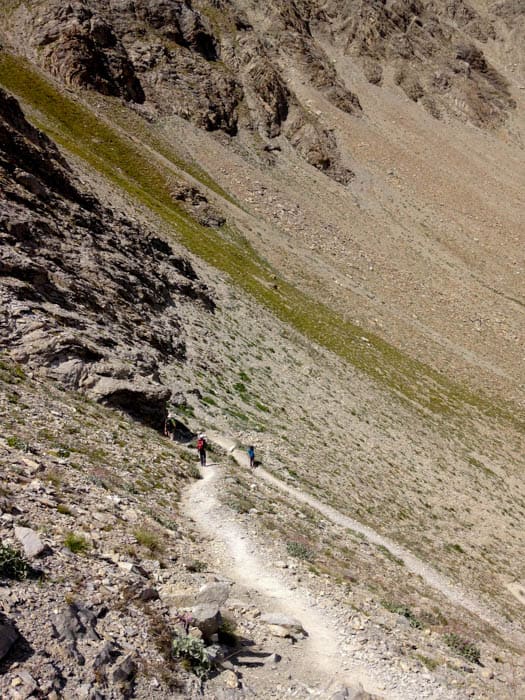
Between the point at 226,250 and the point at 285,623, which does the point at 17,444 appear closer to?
the point at 285,623

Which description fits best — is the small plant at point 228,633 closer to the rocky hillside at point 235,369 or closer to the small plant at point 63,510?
the rocky hillside at point 235,369

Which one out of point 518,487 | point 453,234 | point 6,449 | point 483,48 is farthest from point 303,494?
point 483,48

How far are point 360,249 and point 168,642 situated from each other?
6271 centimetres

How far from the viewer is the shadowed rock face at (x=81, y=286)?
58.0ft

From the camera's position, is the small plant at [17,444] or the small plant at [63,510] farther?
the small plant at [17,444]

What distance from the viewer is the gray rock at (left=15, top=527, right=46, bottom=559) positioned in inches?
301

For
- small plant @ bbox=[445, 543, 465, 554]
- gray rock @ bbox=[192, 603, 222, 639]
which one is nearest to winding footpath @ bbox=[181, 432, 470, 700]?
gray rock @ bbox=[192, 603, 222, 639]

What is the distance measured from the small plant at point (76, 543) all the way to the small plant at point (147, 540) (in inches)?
55.7

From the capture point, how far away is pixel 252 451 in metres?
20.5

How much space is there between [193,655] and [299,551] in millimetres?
5962

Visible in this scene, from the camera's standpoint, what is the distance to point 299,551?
1292 centimetres

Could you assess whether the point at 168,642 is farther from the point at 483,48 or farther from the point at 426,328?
the point at 483,48

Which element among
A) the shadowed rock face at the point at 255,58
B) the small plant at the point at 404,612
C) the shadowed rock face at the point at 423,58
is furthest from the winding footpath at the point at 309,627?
the shadowed rock face at the point at 423,58

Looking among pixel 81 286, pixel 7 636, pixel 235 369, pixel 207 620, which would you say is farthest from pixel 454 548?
pixel 81 286
